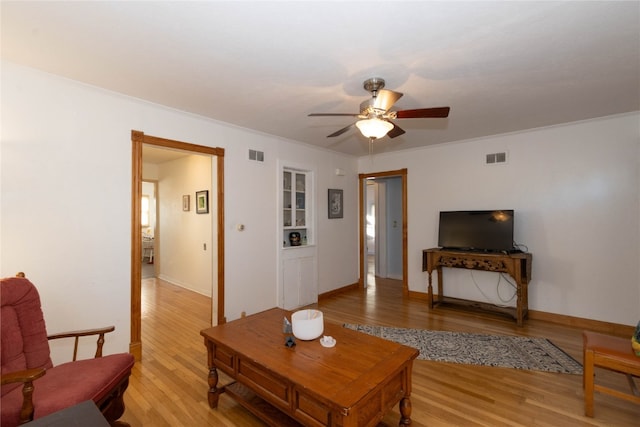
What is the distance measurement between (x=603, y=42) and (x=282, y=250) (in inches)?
150

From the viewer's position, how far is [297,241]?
4715 millimetres

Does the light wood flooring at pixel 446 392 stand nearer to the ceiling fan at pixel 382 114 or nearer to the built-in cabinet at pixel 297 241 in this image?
the built-in cabinet at pixel 297 241

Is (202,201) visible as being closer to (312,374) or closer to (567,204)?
(312,374)

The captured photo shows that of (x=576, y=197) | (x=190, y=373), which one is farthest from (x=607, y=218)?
(x=190, y=373)

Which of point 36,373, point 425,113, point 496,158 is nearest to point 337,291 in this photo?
Answer: point 496,158

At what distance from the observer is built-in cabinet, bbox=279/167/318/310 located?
176 inches

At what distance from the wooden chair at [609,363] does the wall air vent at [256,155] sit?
3.78 m

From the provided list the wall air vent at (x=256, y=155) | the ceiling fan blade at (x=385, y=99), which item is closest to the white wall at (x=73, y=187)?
the wall air vent at (x=256, y=155)

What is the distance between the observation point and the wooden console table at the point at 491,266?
12.4 feet

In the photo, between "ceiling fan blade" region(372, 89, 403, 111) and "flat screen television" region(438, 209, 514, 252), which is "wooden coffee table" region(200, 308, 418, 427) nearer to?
"ceiling fan blade" region(372, 89, 403, 111)

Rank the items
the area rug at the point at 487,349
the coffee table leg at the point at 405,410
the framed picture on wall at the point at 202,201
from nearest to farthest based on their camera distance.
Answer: the coffee table leg at the point at 405,410 < the area rug at the point at 487,349 < the framed picture on wall at the point at 202,201

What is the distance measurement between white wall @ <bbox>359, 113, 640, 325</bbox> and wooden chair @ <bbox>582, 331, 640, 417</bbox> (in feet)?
6.18

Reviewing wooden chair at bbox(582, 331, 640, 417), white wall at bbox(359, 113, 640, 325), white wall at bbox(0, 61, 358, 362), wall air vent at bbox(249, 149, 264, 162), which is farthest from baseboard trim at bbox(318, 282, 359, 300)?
wooden chair at bbox(582, 331, 640, 417)

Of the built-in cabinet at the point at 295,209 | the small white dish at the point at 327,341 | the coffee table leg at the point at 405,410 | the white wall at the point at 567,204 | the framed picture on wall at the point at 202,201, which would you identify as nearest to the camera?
the coffee table leg at the point at 405,410
